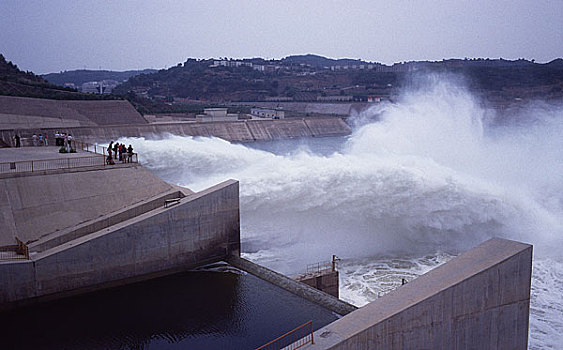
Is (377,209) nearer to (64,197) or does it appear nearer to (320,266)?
(320,266)

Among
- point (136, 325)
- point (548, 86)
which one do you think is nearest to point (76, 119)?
point (136, 325)

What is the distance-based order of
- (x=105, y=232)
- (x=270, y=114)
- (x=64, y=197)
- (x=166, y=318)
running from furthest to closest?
(x=270, y=114)
(x=64, y=197)
(x=105, y=232)
(x=166, y=318)

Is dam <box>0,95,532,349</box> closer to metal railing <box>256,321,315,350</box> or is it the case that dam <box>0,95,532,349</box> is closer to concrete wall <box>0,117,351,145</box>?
metal railing <box>256,321,315,350</box>

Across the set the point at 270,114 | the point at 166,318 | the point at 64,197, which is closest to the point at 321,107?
A: the point at 270,114

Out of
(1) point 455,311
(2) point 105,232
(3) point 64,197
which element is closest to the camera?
(1) point 455,311

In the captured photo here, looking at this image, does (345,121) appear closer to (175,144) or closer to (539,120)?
(539,120)

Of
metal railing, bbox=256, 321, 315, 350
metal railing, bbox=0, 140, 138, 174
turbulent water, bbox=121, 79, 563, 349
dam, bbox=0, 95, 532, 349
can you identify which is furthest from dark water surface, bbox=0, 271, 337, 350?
metal railing, bbox=0, 140, 138, 174

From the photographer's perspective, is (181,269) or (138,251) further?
(181,269)
